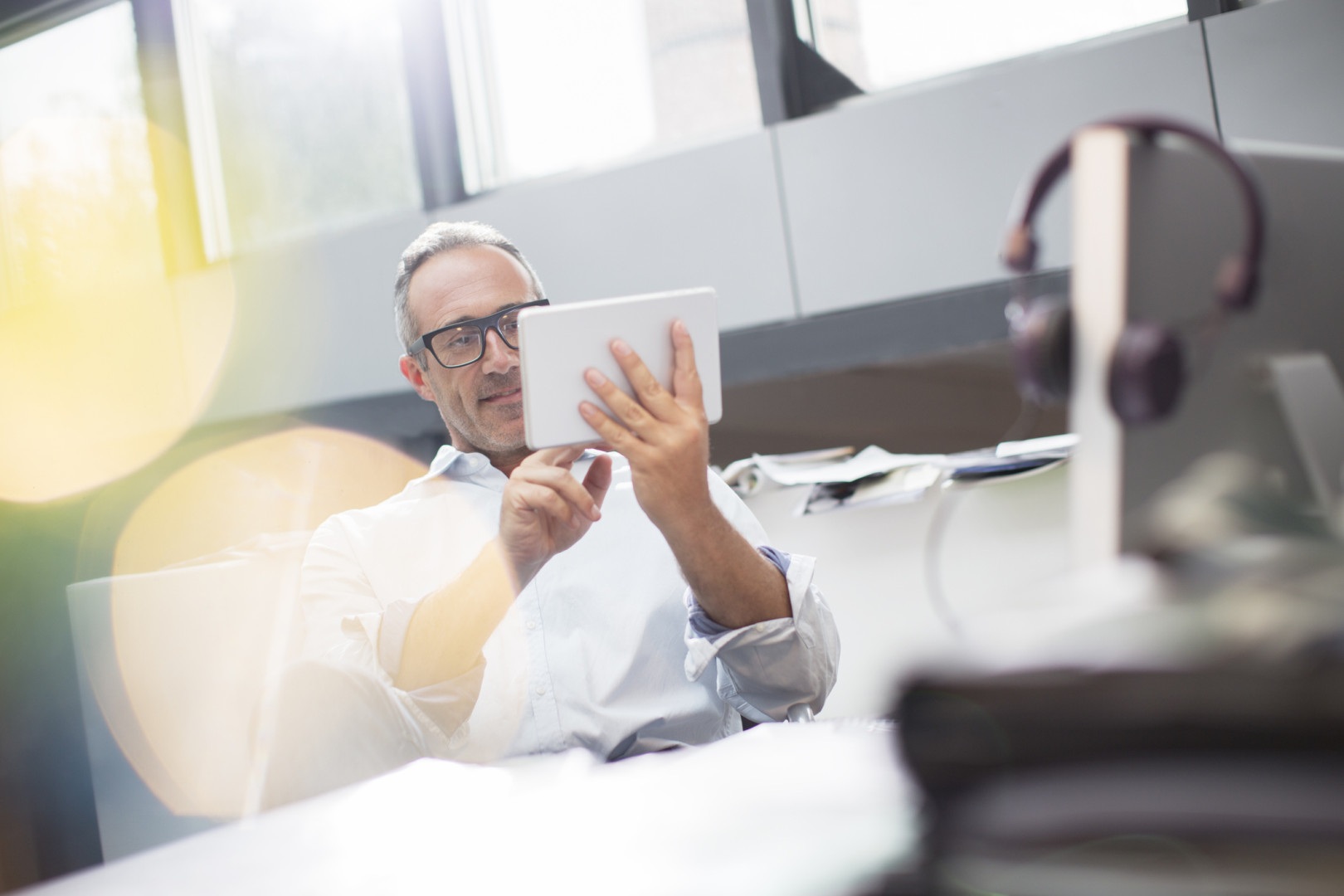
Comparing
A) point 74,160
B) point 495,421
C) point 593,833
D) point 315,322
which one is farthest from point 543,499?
point 74,160

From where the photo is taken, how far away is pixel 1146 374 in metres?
0.40

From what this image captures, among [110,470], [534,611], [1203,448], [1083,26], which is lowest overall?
[534,611]

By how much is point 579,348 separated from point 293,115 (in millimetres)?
2490

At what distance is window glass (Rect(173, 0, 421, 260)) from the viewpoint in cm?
273

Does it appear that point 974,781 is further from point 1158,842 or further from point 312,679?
point 312,679

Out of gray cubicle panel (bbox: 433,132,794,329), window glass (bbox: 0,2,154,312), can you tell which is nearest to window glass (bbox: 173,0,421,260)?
window glass (bbox: 0,2,154,312)

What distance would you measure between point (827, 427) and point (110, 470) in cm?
224

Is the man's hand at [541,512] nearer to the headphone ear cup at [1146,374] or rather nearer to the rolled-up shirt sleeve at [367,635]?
the rolled-up shirt sleeve at [367,635]

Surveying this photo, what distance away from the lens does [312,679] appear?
34.6 inches

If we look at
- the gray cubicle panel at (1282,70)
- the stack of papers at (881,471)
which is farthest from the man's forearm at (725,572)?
the gray cubicle panel at (1282,70)

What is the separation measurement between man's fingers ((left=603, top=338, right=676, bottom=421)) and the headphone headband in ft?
1.50

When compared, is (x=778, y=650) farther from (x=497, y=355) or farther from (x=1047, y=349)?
(x=1047, y=349)

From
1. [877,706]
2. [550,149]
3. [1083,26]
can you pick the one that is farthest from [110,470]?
[877,706]

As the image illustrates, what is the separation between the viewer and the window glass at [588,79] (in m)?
2.29
